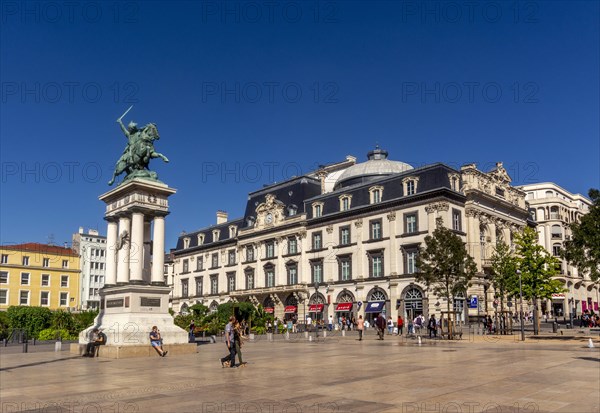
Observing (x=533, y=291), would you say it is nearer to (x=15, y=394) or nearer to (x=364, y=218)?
(x=364, y=218)

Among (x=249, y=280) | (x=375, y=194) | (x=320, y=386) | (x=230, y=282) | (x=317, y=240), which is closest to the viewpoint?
(x=320, y=386)

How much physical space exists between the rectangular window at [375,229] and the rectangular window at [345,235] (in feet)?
12.0

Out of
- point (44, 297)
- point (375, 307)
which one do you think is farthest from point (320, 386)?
point (44, 297)

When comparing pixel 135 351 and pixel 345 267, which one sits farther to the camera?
pixel 345 267

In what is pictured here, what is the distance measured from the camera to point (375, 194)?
63.6 metres

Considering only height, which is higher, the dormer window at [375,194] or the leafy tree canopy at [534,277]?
the dormer window at [375,194]

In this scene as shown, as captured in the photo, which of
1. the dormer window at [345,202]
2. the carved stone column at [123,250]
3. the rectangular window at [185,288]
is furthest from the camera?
the rectangular window at [185,288]

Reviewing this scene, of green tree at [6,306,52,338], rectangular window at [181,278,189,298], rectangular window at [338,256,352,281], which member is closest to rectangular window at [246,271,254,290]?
rectangular window at [338,256,352,281]

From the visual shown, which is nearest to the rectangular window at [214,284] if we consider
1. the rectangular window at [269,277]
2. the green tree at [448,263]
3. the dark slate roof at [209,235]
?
the dark slate roof at [209,235]

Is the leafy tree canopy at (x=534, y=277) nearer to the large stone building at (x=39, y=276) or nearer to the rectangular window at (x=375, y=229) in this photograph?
the rectangular window at (x=375, y=229)

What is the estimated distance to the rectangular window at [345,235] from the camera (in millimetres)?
66062

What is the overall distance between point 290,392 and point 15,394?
6260mm

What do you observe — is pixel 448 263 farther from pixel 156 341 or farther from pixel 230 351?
pixel 230 351

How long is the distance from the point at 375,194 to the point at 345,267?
372 inches
